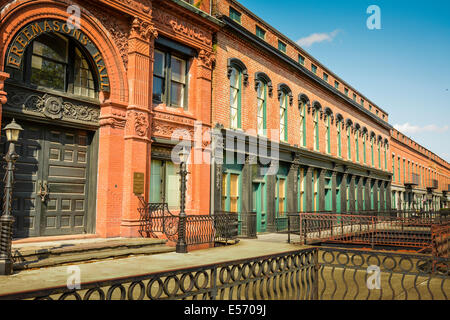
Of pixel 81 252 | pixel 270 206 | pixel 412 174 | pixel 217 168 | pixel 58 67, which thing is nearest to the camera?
pixel 81 252

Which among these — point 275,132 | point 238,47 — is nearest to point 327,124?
point 275,132

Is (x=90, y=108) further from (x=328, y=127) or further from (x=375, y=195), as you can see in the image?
(x=375, y=195)

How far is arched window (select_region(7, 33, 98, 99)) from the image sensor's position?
1075cm

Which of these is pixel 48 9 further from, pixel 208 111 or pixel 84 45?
pixel 208 111

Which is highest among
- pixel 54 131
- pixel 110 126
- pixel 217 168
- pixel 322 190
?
pixel 110 126

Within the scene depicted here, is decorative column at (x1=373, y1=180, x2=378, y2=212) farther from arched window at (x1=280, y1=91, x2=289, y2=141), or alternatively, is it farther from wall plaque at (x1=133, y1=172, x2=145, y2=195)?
wall plaque at (x1=133, y1=172, x2=145, y2=195)

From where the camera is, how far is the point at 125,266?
9.32 metres

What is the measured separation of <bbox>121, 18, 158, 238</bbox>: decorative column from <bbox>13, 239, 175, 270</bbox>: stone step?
93cm

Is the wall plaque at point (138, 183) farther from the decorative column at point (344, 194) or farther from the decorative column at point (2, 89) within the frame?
the decorative column at point (344, 194)

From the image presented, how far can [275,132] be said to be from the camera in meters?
20.5

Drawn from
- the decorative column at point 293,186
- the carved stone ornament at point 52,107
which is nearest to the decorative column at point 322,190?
the decorative column at point 293,186

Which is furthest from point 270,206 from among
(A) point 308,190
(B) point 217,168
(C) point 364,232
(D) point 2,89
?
(D) point 2,89

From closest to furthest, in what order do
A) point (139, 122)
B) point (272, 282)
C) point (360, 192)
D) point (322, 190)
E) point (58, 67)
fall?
point (272, 282) < point (58, 67) < point (139, 122) < point (322, 190) < point (360, 192)

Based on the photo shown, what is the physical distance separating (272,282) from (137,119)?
8278 millimetres
